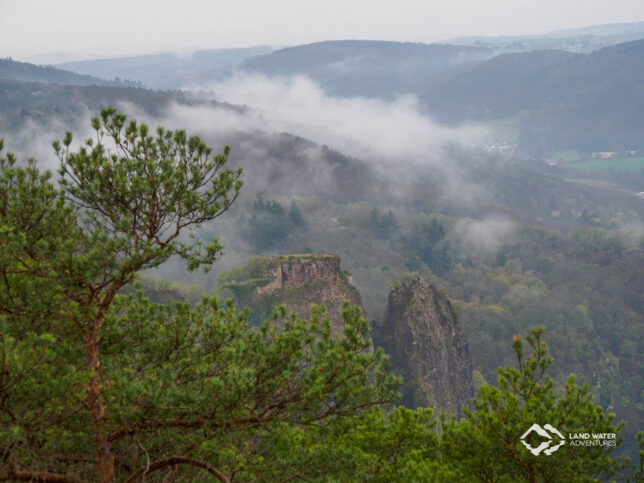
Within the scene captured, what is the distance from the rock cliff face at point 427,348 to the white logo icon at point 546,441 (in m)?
41.9

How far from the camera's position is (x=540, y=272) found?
119 m

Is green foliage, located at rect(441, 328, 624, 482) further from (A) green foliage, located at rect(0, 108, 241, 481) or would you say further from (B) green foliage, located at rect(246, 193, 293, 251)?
(B) green foliage, located at rect(246, 193, 293, 251)

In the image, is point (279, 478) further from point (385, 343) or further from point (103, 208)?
point (385, 343)

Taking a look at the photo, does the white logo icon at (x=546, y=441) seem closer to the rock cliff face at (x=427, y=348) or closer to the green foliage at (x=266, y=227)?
the rock cliff face at (x=427, y=348)

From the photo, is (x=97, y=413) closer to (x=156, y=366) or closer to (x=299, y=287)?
(x=156, y=366)

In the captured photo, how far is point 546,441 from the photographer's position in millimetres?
10969

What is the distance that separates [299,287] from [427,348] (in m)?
14.7

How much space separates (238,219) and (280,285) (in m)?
64.1

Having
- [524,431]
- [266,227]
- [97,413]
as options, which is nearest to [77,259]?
[97,413]

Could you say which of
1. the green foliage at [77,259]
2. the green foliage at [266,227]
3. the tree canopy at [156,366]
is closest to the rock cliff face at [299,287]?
the tree canopy at [156,366]

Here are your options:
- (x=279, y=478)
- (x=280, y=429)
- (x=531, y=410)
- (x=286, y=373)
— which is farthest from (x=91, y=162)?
(x=531, y=410)

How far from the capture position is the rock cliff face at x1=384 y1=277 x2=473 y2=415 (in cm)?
5391

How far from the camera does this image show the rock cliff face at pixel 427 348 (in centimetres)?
5391

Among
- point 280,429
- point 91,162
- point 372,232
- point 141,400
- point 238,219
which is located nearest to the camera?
point 141,400
